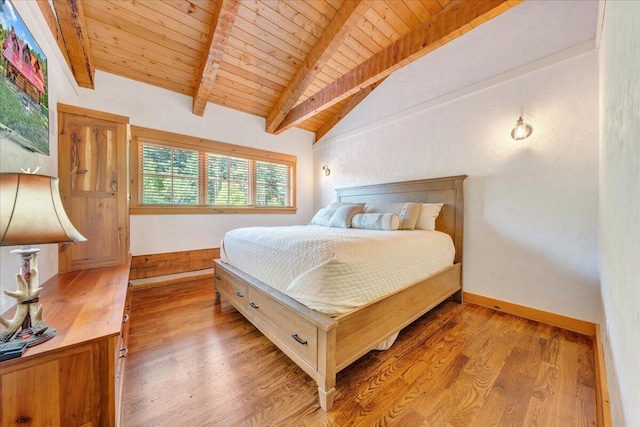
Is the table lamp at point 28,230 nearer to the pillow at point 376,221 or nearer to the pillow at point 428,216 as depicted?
the pillow at point 376,221

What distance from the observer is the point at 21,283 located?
0.84 metres

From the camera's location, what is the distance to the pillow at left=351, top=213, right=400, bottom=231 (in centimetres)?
253

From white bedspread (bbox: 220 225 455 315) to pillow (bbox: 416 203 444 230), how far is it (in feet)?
1.74

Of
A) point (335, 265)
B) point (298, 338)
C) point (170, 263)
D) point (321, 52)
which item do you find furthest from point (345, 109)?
point (298, 338)

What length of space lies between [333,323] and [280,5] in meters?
3.10

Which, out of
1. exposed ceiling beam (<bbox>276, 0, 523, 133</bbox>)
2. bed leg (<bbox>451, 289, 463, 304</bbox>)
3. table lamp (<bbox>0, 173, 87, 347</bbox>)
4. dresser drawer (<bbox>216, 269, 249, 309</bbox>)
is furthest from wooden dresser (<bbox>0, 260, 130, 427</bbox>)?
exposed ceiling beam (<bbox>276, 0, 523, 133</bbox>)

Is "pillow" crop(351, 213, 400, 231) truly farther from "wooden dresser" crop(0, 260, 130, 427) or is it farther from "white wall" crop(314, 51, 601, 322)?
"wooden dresser" crop(0, 260, 130, 427)

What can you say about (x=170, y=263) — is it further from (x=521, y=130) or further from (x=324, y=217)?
(x=521, y=130)

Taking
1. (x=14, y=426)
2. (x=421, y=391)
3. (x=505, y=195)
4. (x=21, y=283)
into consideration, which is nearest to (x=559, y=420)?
(x=421, y=391)

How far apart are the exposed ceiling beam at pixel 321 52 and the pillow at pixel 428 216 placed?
2081 millimetres

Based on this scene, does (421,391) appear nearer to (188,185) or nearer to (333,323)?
(333,323)

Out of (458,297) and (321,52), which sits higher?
(321,52)

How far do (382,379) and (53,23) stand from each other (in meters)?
3.60

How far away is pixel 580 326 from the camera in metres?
1.93
